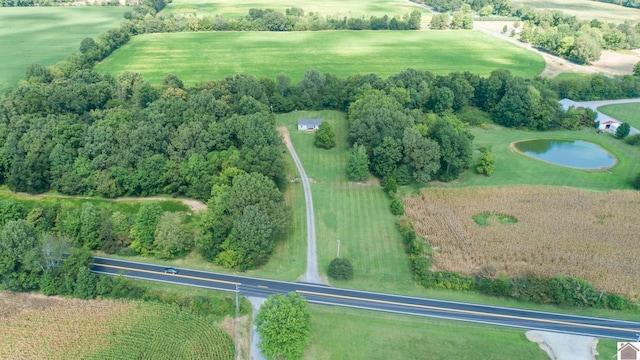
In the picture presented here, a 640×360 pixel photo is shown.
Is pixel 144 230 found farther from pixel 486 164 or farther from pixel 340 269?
pixel 486 164

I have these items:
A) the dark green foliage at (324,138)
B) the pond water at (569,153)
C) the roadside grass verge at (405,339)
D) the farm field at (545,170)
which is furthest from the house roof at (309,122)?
the roadside grass verge at (405,339)

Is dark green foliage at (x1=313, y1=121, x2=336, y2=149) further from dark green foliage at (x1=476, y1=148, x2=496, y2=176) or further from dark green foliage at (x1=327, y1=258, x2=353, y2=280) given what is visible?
dark green foliage at (x1=327, y1=258, x2=353, y2=280)

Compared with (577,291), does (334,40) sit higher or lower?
higher

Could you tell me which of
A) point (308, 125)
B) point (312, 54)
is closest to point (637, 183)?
point (308, 125)

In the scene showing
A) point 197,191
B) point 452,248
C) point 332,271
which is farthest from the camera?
point 197,191

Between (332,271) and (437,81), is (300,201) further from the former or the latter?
(437,81)

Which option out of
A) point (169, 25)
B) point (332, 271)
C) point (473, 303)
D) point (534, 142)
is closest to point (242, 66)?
point (169, 25)
